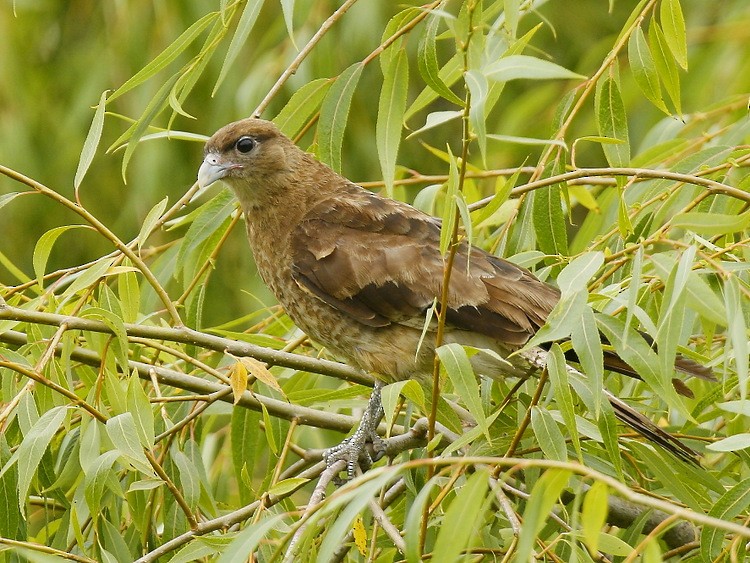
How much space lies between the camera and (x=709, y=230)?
6.46 ft

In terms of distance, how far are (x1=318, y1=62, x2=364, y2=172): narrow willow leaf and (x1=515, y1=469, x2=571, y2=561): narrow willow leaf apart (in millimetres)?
1351

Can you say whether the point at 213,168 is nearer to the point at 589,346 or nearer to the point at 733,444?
the point at 589,346

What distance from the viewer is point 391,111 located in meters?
2.43

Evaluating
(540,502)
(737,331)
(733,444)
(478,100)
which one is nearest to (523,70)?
(478,100)

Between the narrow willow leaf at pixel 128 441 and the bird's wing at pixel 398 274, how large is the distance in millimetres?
915

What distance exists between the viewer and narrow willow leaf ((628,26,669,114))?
8.45 feet

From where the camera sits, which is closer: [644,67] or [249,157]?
[644,67]

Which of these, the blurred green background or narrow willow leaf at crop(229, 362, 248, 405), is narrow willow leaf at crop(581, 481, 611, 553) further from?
the blurred green background

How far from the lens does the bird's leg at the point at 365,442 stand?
286cm

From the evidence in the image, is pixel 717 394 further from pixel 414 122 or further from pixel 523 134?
pixel 414 122

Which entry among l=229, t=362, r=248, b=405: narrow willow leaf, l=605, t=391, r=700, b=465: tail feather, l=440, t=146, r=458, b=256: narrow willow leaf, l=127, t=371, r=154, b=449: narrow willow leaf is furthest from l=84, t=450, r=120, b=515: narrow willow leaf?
l=605, t=391, r=700, b=465: tail feather

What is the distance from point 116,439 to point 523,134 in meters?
Answer: 3.38

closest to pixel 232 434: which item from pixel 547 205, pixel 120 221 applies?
pixel 547 205

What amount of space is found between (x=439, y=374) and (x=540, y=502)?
60 centimetres
